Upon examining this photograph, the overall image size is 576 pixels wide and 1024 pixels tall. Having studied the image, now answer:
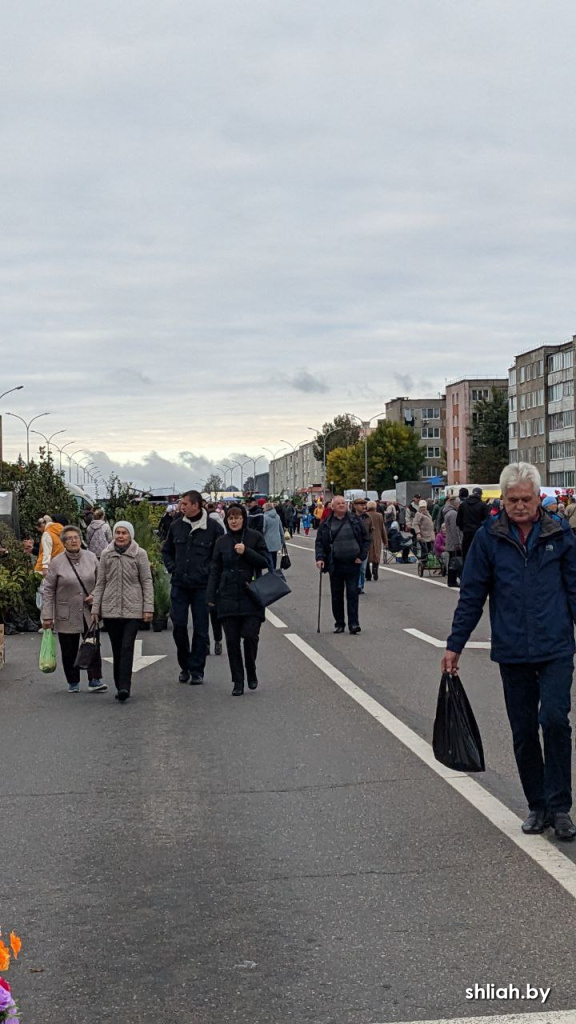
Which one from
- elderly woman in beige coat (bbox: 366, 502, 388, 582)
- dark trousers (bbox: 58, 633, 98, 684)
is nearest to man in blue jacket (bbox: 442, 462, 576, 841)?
dark trousers (bbox: 58, 633, 98, 684)

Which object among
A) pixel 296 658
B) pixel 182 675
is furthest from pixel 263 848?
pixel 296 658

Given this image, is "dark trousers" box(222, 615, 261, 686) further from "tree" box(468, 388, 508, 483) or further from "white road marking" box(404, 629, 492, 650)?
"tree" box(468, 388, 508, 483)

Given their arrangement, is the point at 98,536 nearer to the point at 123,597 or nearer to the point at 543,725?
the point at 123,597

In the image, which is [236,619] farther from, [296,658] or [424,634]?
[424,634]

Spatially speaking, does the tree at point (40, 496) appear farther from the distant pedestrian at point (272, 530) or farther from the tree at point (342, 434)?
the tree at point (342, 434)

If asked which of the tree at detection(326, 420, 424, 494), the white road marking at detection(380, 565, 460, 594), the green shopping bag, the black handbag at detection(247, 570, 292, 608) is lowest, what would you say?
the white road marking at detection(380, 565, 460, 594)

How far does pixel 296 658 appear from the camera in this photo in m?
15.1

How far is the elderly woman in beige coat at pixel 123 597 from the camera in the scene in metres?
12.0

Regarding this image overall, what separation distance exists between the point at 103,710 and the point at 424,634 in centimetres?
696

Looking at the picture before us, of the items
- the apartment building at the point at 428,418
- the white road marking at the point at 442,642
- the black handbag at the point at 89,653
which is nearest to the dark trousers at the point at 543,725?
the black handbag at the point at 89,653

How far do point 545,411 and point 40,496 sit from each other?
98871mm

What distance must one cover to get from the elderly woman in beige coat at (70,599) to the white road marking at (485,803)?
2.59m

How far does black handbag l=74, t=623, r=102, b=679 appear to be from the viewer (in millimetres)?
12383

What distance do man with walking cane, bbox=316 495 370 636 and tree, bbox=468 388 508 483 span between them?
371 ft
